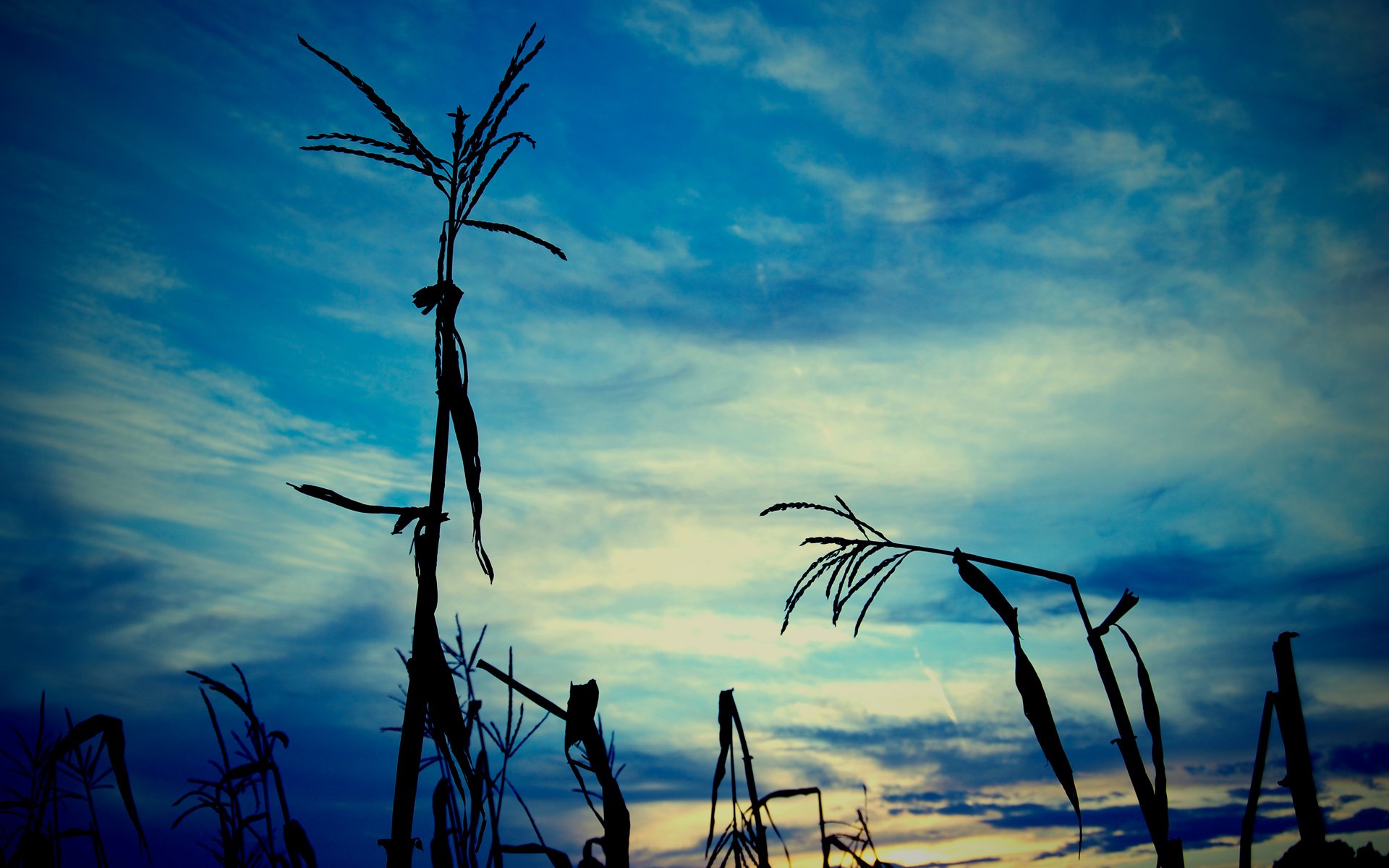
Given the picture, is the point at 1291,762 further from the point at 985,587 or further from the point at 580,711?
the point at 580,711

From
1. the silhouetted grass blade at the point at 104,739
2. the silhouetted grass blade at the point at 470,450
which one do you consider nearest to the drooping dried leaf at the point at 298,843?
the silhouetted grass blade at the point at 104,739

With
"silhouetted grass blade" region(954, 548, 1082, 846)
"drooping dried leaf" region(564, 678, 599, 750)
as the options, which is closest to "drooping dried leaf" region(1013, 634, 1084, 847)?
"silhouetted grass blade" region(954, 548, 1082, 846)

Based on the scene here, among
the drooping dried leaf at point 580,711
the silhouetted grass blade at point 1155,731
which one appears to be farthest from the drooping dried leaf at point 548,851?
the silhouetted grass blade at point 1155,731

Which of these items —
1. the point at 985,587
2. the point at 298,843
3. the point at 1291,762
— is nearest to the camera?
the point at 1291,762

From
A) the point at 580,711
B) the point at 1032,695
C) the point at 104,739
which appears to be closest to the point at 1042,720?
the point at 1032,695

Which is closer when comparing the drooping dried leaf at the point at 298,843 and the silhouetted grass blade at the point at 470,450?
the silhouetted grass blade at the point at 470,450

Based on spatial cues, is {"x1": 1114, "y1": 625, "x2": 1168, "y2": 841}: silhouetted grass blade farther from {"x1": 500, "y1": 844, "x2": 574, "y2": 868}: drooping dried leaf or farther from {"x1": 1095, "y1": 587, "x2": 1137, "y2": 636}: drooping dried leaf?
{"x1": 500, "y1": 844, "x2": 574, "y2": 868}: drooping dried leaf

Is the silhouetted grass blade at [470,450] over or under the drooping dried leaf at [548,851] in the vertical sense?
over

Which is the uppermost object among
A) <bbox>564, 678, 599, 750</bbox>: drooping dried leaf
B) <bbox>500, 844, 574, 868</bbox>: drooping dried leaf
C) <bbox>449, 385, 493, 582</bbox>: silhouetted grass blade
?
<bbox>449, 385, 493, 582</bbox>: silhouetted grass blade

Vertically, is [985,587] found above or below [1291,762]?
above

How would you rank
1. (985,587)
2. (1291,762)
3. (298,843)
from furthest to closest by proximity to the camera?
(298,843) < (985,587) < (1291,762)

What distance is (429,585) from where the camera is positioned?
1643mm

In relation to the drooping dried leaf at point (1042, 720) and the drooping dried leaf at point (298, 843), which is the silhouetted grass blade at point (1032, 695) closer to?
the drooping dried leaf at point (1042, 720)

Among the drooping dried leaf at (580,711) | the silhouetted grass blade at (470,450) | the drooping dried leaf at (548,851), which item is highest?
the silhouetted grass blade at (470,450)
